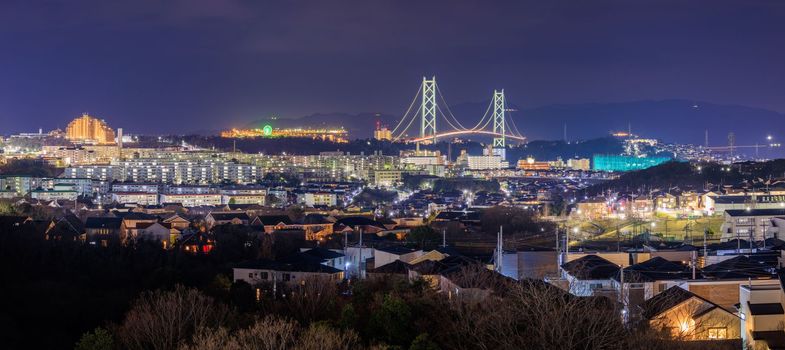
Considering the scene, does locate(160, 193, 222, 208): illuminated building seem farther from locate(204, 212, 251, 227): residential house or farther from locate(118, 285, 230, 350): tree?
locate(118, 285, 230, 350): tree

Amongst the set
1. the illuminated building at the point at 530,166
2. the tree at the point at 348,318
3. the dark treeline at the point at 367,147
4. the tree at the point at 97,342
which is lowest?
the tree at the point at 97,342

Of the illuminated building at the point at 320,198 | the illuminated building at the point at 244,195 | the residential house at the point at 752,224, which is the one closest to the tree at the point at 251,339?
the residential house at the point at 752,224

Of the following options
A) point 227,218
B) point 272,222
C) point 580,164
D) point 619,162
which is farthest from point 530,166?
A: point 272,222

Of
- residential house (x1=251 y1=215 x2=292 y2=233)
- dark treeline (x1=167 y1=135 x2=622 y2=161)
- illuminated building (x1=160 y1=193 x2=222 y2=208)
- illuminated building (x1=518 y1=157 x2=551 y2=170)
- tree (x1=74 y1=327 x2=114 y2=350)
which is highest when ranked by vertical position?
dark treeline (x1=167 y1=135 x2=622 y2=161)

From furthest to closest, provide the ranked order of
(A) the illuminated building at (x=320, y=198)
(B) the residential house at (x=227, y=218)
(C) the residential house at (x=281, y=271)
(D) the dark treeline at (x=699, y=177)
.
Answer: (A) the illuminated building at (x=320, y=198) → (D) the dark treeline at (x=699, y=177) → (B) the residential house at (x=227, y=218) → (C) the residential house at (x=281, y=271)

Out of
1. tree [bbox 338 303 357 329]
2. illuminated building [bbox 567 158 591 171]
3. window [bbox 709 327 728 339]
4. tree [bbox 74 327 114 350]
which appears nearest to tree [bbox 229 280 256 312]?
tree [bbox 338 303 357 329]

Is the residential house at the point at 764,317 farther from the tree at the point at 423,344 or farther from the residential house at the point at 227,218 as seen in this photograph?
the residential house at the point at 227,218
